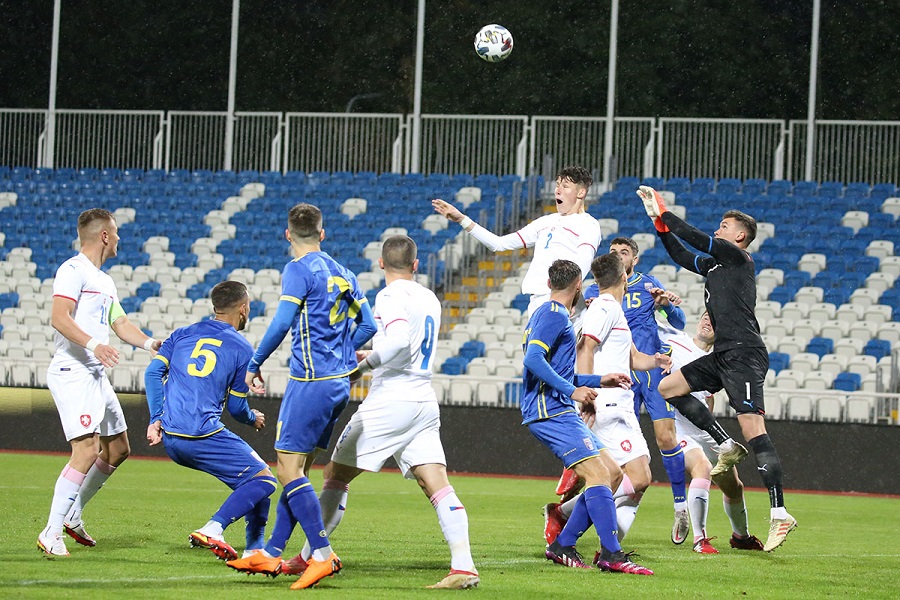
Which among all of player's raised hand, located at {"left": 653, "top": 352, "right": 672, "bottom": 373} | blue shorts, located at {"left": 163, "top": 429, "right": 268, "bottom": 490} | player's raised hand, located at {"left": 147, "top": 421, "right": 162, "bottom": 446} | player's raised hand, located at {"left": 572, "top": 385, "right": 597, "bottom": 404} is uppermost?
player's raised hand, located at {"left": 653, "top": 352, "right": 672, "bottom": 373}

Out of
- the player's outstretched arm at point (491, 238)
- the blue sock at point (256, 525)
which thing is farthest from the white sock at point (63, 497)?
the player's outstretched arm at point (491, 238)

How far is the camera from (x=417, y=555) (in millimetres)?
8328

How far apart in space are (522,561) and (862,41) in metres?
25.6

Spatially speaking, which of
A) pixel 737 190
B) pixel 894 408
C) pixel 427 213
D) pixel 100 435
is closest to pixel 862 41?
pixel 737 190

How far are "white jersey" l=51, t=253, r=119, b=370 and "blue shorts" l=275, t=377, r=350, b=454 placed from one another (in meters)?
1.99

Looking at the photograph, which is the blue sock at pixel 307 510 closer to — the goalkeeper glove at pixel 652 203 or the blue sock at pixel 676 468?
the goalkeeper glove at pixel 652 203

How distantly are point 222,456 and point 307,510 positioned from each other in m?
0.97

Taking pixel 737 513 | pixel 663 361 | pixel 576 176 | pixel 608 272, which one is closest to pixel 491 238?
pixel 576 176

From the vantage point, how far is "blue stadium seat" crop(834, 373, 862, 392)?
17.2 metres

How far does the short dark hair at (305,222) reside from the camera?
7.00 meters

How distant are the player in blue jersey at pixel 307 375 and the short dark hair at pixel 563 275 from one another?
4.24ft

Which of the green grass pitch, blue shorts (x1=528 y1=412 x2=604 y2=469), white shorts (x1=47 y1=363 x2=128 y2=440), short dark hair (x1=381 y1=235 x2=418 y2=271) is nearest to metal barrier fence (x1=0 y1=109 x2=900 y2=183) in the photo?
the green grass pitch

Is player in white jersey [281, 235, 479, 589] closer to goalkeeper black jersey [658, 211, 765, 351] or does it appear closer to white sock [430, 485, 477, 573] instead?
white sock [430, 485, 477, 573]

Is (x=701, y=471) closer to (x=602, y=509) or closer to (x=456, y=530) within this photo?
(x=602, y=509)
